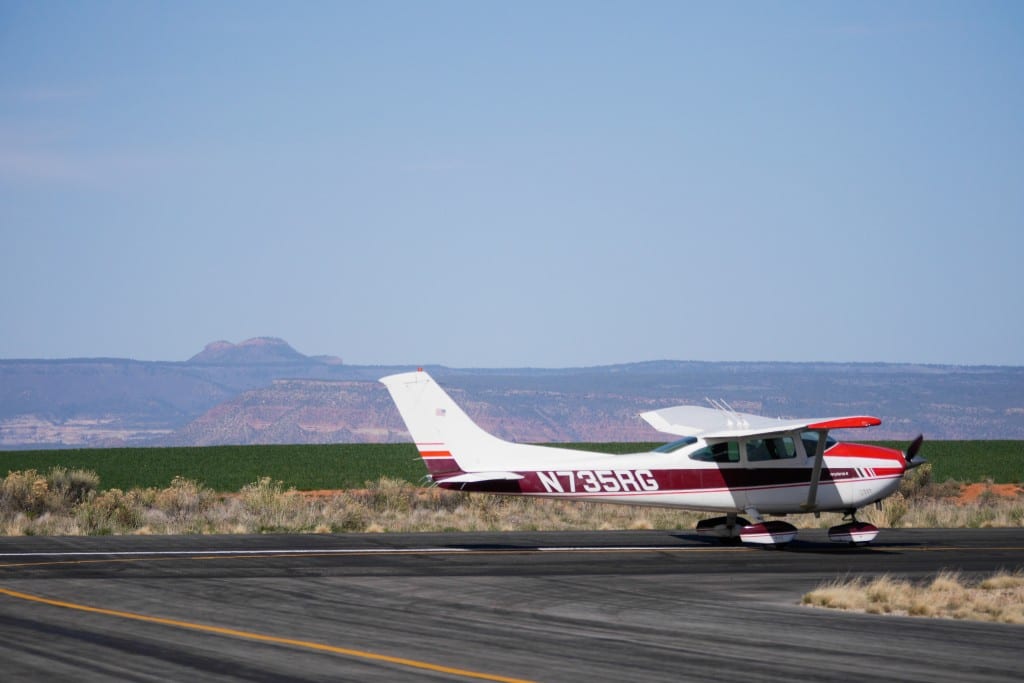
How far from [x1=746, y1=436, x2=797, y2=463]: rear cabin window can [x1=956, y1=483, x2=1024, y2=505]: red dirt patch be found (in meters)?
19.4

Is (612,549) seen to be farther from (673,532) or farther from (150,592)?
(150,592)

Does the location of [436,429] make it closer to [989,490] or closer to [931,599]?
[931,599]

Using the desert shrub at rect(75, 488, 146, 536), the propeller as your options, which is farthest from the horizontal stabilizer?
the desert shrub at rect(75, 488, 146, 536)

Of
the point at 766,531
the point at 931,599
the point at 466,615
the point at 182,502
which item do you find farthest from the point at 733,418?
the point at 182,502

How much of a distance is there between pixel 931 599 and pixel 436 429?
8947 mm

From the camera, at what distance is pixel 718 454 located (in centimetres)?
2434

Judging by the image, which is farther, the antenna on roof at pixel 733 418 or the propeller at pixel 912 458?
the propeller at pixel 912 458

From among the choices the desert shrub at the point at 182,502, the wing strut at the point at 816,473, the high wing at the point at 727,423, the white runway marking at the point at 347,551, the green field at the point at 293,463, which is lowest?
the green field at the point at 293,463

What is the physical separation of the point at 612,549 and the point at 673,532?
4087 millimetres

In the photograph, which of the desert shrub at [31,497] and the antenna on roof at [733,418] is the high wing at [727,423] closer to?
the antenna on roof at [733,418]

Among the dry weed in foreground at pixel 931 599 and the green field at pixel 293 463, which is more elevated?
the dry weed in foreground at pixel 931 599

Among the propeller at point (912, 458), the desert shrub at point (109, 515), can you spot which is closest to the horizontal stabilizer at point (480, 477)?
the propeller at point (912, 458)

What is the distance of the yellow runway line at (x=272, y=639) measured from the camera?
488 inches

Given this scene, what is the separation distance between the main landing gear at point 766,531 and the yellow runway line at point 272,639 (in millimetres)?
11740
